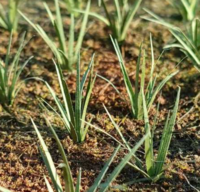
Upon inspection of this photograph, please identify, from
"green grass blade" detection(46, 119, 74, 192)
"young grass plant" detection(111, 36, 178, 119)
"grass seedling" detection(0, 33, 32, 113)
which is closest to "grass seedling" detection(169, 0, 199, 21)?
"young grass plant" detection(111, 36, 178, 119)

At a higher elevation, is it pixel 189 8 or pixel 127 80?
pixel 189 8

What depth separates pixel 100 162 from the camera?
204cm

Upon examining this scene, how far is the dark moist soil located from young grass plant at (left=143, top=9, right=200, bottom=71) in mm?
153

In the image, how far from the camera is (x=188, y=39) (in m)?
2.41

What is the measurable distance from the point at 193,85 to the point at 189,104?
0.53 ft

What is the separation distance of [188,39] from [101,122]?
64 cm

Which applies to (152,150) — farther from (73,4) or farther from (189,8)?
(73,4)

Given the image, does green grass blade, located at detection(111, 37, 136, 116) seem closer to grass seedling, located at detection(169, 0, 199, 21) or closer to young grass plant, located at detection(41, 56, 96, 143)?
young grass plant, located at detection(41, 56, 96, 143)

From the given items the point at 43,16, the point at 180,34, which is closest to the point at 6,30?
the point at 43,16

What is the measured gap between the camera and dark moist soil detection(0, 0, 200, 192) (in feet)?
6.46

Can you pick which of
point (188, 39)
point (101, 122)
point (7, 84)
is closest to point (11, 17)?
point (7, 84)

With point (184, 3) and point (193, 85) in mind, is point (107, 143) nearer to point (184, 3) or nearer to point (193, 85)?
point (193, 85)

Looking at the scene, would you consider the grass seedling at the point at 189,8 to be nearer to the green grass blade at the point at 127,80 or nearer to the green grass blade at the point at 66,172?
the green grass blade at the point at 127,80

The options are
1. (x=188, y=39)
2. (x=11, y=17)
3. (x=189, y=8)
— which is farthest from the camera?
(x=11, y=17)
